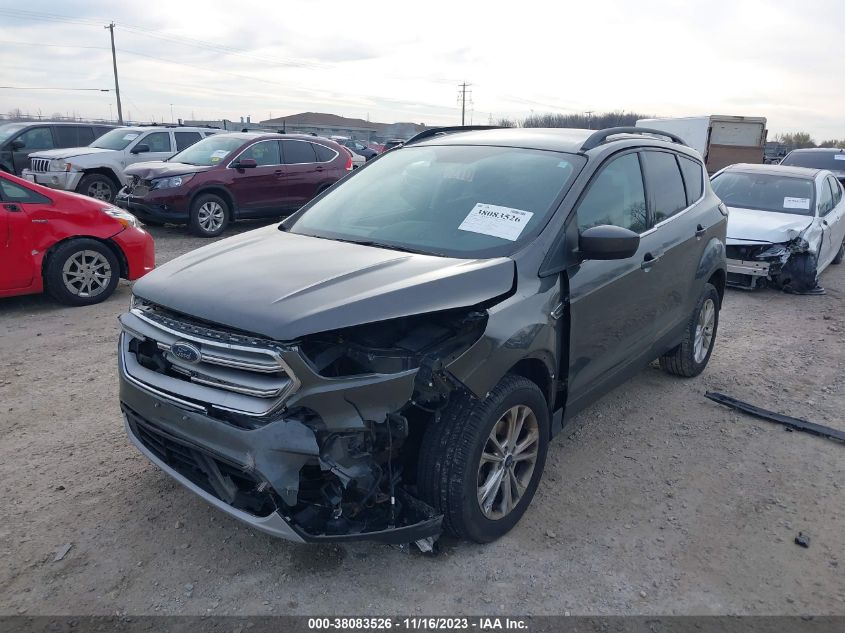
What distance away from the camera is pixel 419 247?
3.31 m

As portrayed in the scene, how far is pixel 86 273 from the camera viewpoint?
6711 millimetres

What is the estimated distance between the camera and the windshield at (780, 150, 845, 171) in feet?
49.9

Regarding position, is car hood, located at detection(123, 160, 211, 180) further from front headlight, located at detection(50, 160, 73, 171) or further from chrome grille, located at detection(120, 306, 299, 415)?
chrome grille, located at detection(120, 306, 299, 415)

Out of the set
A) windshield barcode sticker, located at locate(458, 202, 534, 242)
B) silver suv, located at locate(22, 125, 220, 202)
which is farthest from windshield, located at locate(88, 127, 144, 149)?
windshield barcode sticker, located at locate(458, 202, 534, 242)

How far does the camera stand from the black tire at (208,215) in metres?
10.6

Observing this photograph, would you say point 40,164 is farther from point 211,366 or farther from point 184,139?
point 211,366

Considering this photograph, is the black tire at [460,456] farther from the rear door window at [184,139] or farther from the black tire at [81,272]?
the rear door window at [184,139]

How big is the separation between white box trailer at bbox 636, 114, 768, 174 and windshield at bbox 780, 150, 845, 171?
393 cm

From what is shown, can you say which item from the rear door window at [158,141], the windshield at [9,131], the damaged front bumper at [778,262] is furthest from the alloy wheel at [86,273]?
the windshield at [9,131]

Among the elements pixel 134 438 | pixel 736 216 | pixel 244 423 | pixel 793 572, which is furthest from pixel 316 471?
pixel 736 216

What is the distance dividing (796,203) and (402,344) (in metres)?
8.64

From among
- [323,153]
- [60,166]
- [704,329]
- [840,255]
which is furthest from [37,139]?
[840,255]

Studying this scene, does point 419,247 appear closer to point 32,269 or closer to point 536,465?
point 536,465

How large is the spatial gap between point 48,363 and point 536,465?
13.3 feet
